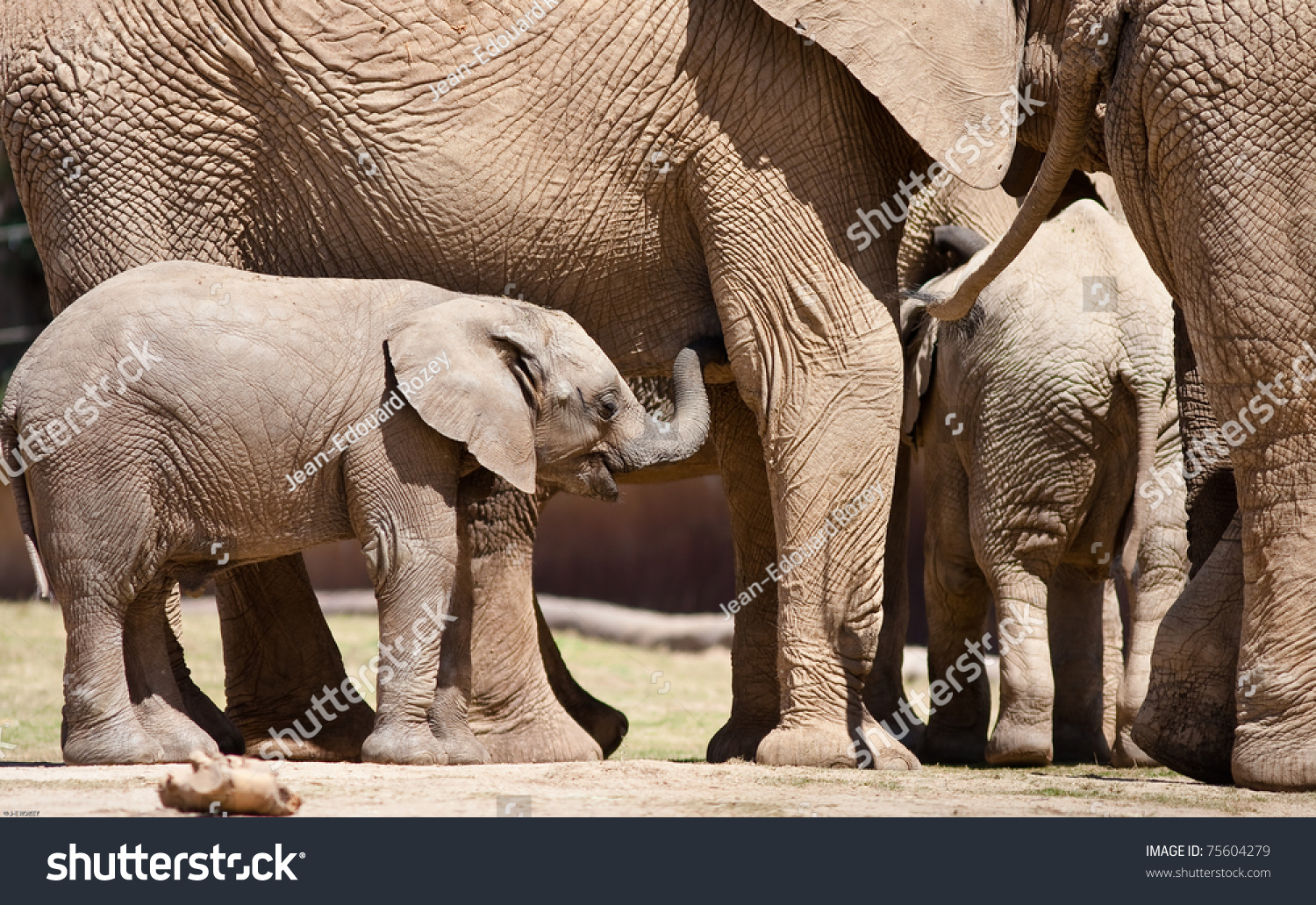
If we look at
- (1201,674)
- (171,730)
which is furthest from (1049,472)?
(171,730)

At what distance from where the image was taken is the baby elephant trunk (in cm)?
652

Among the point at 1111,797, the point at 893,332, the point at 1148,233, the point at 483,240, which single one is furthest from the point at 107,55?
the point at 1111,797

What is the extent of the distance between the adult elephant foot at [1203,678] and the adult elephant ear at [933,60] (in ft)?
5.27

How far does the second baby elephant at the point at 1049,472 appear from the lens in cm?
727

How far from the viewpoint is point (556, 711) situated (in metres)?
6.99

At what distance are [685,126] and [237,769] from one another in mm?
3001

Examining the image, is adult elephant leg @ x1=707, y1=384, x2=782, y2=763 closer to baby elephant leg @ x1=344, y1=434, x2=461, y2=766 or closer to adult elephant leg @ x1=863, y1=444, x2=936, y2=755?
adult elephant leg @ x1=863, y1=444, x2=936, y2=755

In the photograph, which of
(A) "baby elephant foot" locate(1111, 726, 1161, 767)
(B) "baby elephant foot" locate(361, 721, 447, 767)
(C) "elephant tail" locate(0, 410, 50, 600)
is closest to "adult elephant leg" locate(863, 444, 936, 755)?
(A) "baby elephant foot" locate(1111, 726, 1161, 767)

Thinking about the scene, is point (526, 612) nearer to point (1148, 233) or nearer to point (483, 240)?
point (483, 240)

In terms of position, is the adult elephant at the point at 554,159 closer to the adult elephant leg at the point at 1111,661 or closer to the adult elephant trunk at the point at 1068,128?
the adult elephant trunk at the point at 1068,128

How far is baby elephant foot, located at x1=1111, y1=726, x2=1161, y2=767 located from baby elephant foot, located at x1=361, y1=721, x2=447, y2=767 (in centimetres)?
274

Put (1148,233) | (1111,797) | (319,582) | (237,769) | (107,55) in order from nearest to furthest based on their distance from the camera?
(237,769)
(1111,797)
(1148,233)
(107,55)
(319,582)

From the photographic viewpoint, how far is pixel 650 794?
527 cm

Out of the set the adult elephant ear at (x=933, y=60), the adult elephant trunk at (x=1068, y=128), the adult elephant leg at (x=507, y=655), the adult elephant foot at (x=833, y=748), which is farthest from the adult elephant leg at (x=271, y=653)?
the adult elephant ear at (x=933, y=60)
